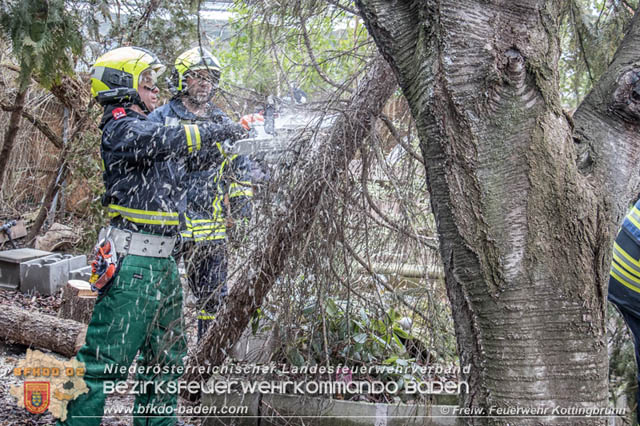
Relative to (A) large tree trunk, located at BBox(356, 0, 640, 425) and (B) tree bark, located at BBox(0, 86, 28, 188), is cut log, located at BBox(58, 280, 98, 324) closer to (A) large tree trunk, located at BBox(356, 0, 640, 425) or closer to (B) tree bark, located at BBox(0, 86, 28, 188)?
(B) tree bark, located at BBox(0, 86, 28, 188)

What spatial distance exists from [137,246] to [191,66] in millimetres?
996

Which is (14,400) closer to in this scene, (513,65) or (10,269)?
(10,269)

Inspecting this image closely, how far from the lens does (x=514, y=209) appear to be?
148cm

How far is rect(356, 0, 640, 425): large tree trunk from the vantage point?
4.78 feet

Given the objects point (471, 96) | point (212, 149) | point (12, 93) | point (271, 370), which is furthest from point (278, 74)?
point (12, 93)

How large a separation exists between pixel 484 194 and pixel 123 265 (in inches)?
76.4

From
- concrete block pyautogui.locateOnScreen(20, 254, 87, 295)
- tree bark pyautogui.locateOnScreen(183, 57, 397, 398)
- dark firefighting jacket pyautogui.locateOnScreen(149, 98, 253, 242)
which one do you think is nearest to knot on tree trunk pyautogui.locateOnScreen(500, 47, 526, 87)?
tree bark pyautogui.locateOnScreen(183, 57, 397, 398)

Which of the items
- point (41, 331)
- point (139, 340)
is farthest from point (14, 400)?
point (139, 340)

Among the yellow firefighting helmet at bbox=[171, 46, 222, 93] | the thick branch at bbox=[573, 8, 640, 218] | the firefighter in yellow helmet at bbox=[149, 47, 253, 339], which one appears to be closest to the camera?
the thick branch at bbox=[573, 8, 640, 218]

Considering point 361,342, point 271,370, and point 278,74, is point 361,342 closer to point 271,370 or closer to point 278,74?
point 271,370

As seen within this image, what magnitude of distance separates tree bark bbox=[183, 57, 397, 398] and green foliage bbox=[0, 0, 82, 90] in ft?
4.90

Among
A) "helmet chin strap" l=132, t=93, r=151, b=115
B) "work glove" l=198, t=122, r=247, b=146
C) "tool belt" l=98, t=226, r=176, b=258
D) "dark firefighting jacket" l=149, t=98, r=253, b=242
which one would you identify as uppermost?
"helmet chin strap" l=132, t=93, r=151, b=115

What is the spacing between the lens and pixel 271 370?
2988 millimetres

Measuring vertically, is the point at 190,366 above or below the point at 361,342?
below
